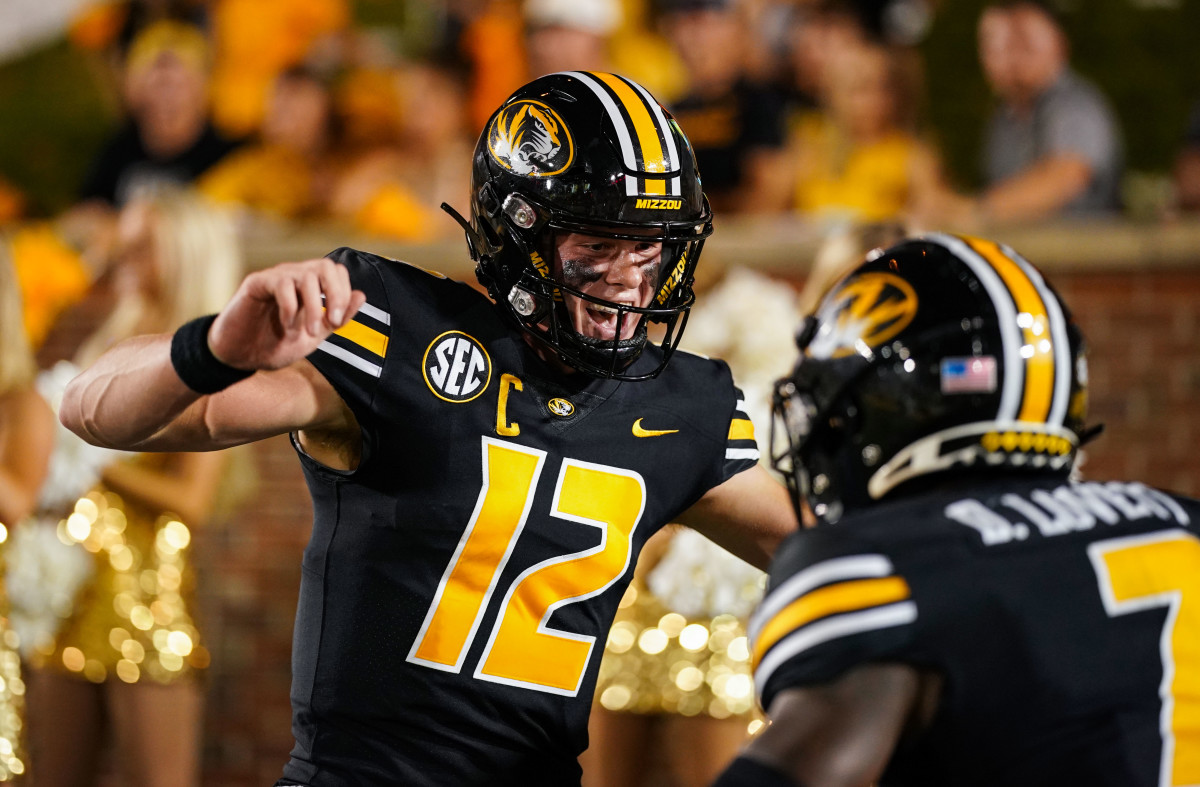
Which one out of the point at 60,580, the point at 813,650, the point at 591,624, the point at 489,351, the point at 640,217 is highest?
the point at 640,217

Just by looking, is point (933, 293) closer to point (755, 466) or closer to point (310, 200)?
point (755, 466)

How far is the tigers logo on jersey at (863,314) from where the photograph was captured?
4.81 ft

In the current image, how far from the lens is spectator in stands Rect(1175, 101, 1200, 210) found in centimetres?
484

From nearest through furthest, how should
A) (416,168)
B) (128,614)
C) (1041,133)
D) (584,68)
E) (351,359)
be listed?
(351,359) → (128,614) → (1041,133) → (584,68) → (416,168)

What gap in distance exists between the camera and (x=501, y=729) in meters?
1.84

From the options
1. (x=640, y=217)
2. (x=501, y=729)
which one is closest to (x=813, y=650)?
(x=501, y=729)

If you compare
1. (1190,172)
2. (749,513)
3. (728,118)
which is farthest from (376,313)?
(1190,172)

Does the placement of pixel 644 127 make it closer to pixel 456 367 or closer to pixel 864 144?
pixel 456 367

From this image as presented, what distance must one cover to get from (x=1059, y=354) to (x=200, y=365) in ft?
3.35

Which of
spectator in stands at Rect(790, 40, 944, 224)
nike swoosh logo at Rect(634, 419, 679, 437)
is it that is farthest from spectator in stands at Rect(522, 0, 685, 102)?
nike swoosh logo at Rect(634, 419, 679, 437)

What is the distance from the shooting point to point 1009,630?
1282 millimetres

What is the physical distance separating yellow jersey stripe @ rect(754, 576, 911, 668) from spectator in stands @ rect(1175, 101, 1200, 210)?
420 centimetres

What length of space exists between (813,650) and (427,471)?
75cm

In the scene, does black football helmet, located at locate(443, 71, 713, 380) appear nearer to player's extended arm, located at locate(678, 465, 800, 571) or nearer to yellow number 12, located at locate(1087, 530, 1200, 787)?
player's extended arm, located at locate(678, 465, 800, 571)
